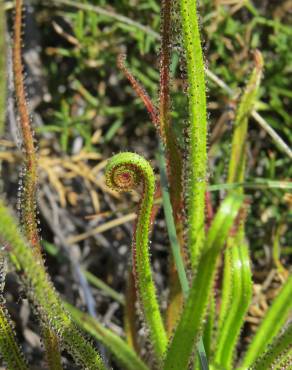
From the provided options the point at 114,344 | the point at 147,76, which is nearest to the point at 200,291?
the point at 114,344

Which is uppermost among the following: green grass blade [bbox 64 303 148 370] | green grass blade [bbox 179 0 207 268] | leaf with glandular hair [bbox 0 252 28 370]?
green grass blade [bbox 179 0 207 268]

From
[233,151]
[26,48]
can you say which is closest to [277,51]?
[233,151]

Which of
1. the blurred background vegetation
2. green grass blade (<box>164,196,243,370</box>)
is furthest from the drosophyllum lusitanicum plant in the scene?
the blurred background vegetation

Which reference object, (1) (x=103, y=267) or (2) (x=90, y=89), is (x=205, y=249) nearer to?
(1) (x=103, y=267)

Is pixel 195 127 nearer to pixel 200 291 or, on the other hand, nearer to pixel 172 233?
pixel 172 233

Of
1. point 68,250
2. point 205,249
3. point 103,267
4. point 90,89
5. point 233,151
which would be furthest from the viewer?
point 90,89

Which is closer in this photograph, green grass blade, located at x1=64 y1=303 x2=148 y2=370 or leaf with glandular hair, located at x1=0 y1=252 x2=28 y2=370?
leaf with glandular hair, located at x1=0 y1=252 x2=28 y2=370

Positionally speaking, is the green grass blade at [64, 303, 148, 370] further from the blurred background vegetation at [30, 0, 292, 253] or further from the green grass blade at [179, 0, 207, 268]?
the blurred background vegetation at [30, 0, 292, 253]
